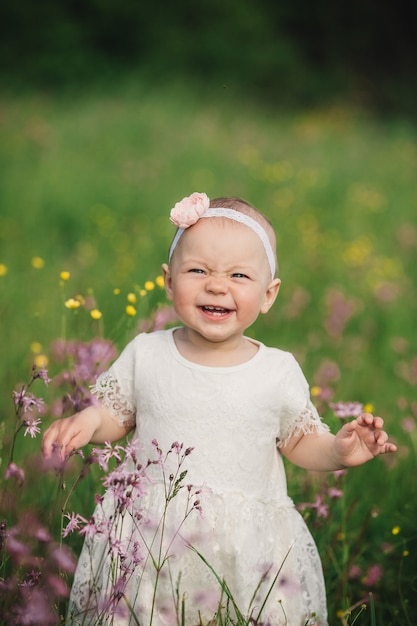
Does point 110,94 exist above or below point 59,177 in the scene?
above

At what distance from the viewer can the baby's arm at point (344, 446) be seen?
81.8 inches

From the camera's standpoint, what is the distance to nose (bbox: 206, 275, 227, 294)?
7.03 ft

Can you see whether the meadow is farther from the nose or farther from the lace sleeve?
the nose

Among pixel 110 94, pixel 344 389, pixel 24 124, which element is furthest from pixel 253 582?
pixel 110 94

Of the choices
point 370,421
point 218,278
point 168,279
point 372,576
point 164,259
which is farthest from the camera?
point 164,259

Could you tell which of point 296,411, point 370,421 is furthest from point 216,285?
point 370,421

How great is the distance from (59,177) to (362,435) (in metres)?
5.84

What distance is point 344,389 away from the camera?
14.3 ft

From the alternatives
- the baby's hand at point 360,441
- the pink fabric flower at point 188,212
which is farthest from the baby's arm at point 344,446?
the pink fabric flower at point 188,212

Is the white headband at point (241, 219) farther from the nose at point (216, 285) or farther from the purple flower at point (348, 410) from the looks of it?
the purple flower at point (348, 410)

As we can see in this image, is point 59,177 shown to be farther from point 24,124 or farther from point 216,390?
point 216,390

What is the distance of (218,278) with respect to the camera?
217 centimetres

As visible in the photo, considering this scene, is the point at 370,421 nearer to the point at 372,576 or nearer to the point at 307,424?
the point at 307,424

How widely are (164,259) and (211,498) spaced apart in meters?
3.48
